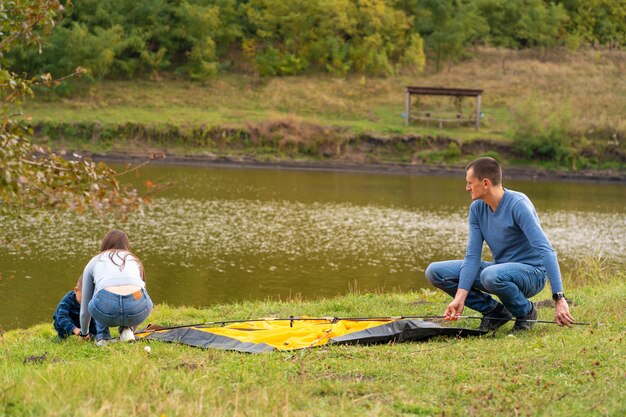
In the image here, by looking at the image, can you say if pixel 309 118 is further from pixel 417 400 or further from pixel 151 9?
pixel 417 400

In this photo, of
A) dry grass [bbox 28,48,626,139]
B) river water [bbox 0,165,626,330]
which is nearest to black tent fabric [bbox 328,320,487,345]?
river water [bbox 0,165,626,330]

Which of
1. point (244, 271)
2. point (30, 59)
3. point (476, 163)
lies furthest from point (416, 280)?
point (30, 59)

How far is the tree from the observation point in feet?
18.0

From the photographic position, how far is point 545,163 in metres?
47.8

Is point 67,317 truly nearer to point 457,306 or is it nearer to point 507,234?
point 457,306

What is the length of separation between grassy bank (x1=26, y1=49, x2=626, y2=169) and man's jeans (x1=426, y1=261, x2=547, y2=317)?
3882 cm

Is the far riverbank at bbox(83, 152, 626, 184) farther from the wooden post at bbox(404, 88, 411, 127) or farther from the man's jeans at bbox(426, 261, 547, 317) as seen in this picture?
the man's jeans at bbox(426, 261, 547, 317)

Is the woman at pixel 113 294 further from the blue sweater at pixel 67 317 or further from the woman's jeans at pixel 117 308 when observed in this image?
the blue sweater at pixel 67 317

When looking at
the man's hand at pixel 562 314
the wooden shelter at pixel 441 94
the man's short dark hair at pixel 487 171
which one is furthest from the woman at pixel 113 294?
the wooden shelter at pixel 441 94

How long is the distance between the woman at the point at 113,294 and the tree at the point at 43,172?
44.2 inches

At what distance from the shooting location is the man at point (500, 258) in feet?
25.4

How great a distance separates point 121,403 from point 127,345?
2.50 meters

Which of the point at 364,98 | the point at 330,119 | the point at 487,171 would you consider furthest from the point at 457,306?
the point at 364,98

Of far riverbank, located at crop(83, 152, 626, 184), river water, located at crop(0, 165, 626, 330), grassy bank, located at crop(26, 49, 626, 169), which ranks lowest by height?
far riverbank, located at crop(83, 152, 626, 184)
